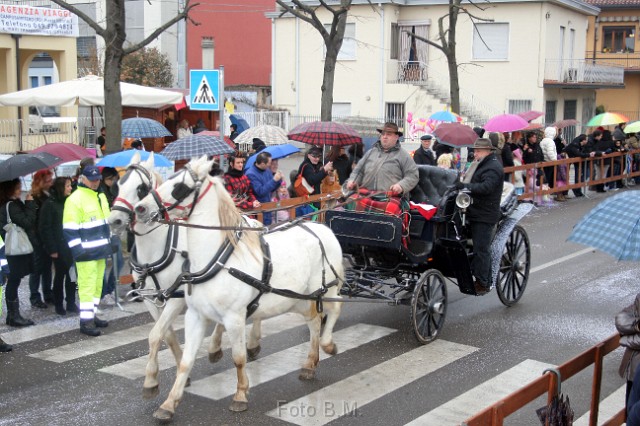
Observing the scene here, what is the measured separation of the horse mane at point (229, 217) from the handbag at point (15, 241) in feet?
11.8

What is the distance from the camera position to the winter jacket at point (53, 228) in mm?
9531

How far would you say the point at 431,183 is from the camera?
30.7ft

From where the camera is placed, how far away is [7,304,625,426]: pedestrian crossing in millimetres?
6879

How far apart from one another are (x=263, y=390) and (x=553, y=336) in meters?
3.68

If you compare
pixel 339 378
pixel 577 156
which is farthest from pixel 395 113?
pixel 339 378

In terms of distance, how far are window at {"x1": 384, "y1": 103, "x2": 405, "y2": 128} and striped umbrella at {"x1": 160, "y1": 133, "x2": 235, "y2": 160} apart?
23372 mm

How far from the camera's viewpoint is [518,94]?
3444 cm

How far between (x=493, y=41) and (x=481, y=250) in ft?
88.9

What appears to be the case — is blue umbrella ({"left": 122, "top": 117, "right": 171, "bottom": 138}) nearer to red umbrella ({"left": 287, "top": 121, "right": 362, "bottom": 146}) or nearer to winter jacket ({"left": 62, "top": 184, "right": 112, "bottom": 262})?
red umbrella ({"left": 287, "top": 121, "right": 362, "bottom": 146})

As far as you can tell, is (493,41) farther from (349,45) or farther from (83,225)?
(83,225)

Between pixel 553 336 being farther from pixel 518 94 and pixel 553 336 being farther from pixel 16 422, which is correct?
pixel 518 94

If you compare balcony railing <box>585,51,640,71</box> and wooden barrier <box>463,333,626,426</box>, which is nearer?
wooden barrier <box>463,333,626,426</box>

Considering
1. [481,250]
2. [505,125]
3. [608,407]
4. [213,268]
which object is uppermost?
[505,125]

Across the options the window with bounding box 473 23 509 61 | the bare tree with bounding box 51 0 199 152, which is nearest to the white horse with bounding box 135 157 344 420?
the bare tree with bounding box 51 0 199 152
